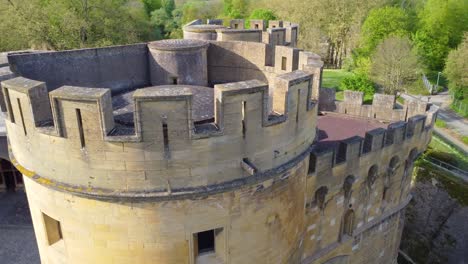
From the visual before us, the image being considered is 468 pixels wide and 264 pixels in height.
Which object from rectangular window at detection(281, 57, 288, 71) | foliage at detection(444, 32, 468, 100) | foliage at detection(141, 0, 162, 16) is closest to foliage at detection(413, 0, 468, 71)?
foliage at detection(444, 32, 468, 100)

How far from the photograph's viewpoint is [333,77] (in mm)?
52656

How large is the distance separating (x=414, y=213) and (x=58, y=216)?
71.5 ft

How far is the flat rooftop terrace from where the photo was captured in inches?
615

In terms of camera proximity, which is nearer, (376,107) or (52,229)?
(52,229)

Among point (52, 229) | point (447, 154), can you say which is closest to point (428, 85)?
point (447, 154)

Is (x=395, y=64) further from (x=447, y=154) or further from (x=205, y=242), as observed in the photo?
(x=205, y=242)

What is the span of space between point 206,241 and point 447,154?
25346 millimetres

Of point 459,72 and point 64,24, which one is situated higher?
point 64,24

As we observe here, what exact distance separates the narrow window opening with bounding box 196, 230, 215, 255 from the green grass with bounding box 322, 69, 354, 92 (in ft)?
131

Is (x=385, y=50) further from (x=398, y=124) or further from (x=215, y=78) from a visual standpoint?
(x=215, y=78)

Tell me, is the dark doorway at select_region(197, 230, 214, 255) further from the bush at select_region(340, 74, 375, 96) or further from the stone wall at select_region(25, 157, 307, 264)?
the bush at select_region(340, 74, 375, 96)

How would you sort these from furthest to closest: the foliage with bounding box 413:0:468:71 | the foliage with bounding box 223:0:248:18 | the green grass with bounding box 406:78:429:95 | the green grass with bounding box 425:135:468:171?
the foliage with bounding box 223:0:248:18 → the foliage with bounding box 413:0:468:71 → the green grass with bounding box 406:78:429:95 → the green grass with bounding box 425:135:468:171

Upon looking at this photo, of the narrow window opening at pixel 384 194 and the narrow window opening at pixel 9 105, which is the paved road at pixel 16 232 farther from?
the narrow window opening at pixel 384 194

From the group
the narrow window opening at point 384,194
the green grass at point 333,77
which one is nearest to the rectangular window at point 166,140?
the narrow window opening at point 384,194
